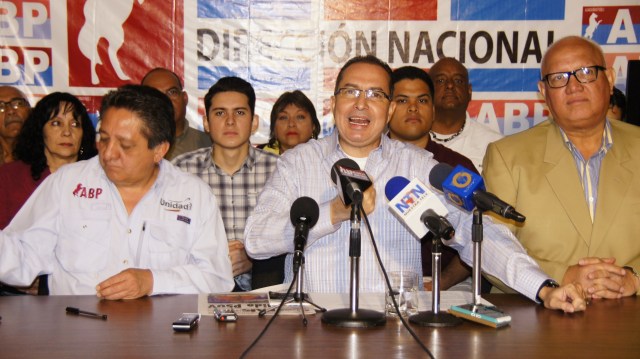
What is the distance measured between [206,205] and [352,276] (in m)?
1.08

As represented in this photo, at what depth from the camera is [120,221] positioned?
2988 millimetres

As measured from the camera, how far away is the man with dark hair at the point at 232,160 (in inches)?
169

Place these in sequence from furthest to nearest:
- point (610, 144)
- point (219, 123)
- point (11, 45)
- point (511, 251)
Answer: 1. point (11, 45)
2. point (219, 123)
3. point (610, 144)
4. point (511, 251)

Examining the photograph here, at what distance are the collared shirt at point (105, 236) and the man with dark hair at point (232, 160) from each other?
1.16 m

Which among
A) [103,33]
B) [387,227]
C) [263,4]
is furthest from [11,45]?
[387,227]

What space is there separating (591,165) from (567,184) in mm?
192

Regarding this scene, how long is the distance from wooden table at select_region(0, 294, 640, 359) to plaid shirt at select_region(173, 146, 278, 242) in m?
1.80

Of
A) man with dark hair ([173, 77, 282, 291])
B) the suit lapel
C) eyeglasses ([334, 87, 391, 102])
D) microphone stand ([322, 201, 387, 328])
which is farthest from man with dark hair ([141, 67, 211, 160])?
microphone stand ([322, 201, 387, 328])

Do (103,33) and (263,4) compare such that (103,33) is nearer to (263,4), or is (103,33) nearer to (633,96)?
(263,4)

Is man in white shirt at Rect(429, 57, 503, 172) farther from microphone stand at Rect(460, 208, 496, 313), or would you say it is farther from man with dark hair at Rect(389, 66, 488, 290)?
microphone stand at Rect(460, 208, 496, 313)

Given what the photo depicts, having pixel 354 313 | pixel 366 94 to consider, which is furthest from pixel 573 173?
pixel 354 313

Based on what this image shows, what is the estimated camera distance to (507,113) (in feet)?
18.6

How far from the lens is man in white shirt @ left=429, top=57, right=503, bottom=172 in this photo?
530cm

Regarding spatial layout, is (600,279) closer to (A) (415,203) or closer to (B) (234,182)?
(A) (415,203)
